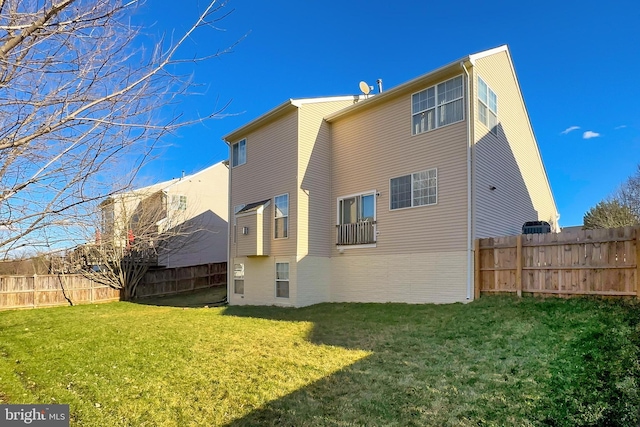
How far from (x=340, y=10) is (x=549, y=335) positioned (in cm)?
979

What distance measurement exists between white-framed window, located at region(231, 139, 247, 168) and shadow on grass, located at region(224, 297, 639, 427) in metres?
9.77

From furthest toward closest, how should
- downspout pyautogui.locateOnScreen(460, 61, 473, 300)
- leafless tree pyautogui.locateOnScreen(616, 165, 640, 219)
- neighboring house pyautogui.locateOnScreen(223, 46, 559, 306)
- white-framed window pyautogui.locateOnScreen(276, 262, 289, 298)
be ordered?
1. leafless tree pyautogui.locateOnScreen(616, 165, 640, 219)
2. white-framed window pyautogui.locateOnScreen(276, 262, 289, 298)
3. neighboring house pyautogui.locateOnScreen(223, 46, 559, 306)
4. downspout pyautogui.locateOnScreen(460, 61, 473, 300)

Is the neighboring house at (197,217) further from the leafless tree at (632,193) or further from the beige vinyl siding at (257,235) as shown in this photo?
the leafless tree at (632,193)

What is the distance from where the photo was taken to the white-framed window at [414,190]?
11.3 metres

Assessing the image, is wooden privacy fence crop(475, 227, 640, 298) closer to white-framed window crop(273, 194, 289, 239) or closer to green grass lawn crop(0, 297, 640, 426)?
green grass lawn crop(0, 297, 640, 426)

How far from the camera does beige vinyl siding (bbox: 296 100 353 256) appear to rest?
1363 cm

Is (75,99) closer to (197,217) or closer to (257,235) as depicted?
(257,235)

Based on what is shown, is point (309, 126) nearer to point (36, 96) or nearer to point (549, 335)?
point (549, 335)

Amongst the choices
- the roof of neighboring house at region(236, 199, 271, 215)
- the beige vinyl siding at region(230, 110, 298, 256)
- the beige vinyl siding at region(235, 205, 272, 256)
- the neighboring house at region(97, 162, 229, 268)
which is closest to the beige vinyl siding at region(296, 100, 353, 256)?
the beige vinyl siding at region(230, 110, 298, 256)

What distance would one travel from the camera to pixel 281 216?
46.7ft

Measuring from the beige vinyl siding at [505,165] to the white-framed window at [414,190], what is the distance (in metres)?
1.28

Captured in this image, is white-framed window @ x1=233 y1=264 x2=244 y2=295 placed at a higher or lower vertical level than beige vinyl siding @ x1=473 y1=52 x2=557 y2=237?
lower

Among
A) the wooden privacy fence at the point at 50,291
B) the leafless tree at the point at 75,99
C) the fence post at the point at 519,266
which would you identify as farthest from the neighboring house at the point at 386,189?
the leafless tree at the point at 75,99

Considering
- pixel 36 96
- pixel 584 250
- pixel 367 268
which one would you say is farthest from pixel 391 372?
pixel 367 268
